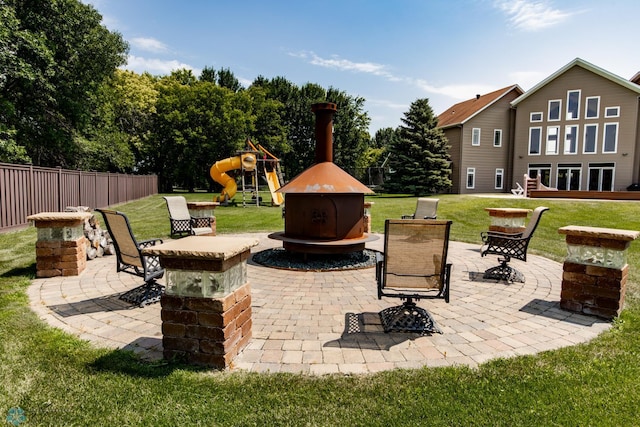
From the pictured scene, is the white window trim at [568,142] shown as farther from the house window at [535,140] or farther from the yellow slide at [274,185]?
the yellow slide at [274,185]

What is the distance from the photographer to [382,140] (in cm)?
7300

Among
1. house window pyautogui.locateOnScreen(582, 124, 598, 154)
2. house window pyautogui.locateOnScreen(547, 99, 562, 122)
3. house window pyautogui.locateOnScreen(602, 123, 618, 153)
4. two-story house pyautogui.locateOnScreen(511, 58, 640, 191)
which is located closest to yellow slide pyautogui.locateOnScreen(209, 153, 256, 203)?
two-story house pyautogui.locateOnScreen(511, 58, 640, 191)

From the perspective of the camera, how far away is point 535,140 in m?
26.5

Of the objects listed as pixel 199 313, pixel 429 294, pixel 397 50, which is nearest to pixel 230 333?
pixel 199 313

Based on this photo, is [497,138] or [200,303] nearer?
[200,303]

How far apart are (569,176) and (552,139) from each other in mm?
3053

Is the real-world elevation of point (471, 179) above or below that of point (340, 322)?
above

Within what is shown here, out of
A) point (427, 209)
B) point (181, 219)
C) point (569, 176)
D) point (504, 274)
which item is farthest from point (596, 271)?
point (569, 176)

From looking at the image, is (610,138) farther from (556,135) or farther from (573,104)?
(573,104)

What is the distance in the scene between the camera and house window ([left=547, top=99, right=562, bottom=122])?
Result: 83.3ft

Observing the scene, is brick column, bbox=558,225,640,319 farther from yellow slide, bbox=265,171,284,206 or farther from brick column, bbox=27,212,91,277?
yellow slide, bbox=265,171,284,206

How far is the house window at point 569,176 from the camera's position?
82.9ft

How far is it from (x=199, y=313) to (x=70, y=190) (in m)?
14.8

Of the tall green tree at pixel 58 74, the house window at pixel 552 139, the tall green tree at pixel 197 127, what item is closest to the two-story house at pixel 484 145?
the house window at pixel 552 139
